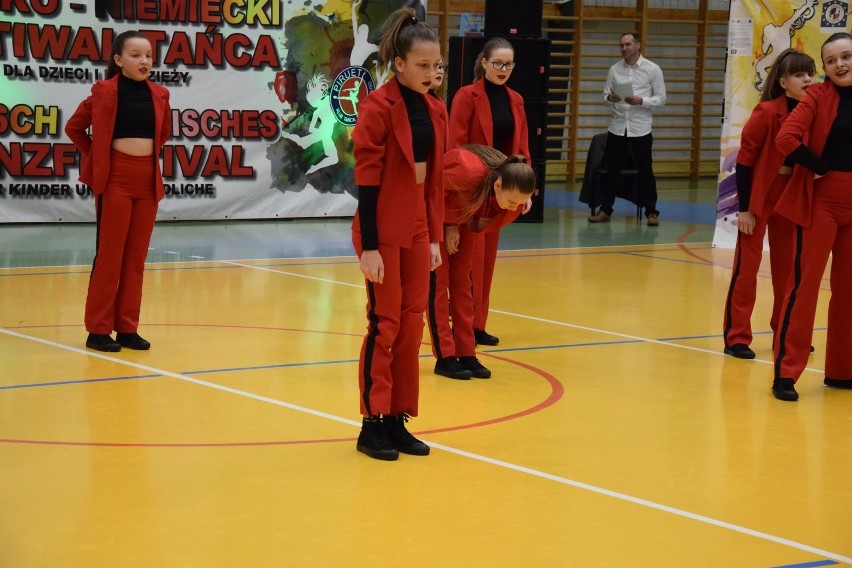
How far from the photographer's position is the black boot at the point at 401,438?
4.84 m

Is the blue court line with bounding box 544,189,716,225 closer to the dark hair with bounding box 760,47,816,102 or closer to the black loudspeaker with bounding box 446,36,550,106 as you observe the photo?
the black loudspeaker with bounding box 446,36,550,106

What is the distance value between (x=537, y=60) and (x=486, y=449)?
9477 millimetres

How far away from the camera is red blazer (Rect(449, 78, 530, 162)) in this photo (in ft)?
22.6

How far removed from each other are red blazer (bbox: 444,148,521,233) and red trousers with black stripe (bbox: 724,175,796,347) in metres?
1.72

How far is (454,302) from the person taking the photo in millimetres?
6449

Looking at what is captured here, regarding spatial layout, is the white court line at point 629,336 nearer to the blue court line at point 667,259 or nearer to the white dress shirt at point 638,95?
the blue court line at point 667,259

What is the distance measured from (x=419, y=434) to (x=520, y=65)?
9.17 meters

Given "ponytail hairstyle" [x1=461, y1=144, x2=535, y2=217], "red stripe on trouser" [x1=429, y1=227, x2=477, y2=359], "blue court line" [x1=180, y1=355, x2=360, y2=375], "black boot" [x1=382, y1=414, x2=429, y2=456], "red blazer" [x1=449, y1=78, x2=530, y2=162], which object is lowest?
"blue court line" [x1=180, y1=355, x2=360, y2=375]

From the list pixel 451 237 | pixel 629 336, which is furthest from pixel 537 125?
pixel 451 237

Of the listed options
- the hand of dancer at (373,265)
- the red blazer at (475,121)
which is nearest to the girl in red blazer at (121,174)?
the red blazer at (475,121)

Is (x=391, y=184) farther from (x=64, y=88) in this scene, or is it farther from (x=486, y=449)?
(x=64, y=88)

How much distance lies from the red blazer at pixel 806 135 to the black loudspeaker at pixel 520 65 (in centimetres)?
743

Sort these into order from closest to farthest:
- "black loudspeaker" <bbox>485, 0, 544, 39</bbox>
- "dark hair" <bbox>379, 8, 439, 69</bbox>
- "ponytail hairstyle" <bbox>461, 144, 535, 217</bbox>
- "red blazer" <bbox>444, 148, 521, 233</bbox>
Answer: "dark hair" <bbox>379, 8, 439, 69</bbox>
"ponytail hairstyle" <bbox>461, 144, 535, 217</bbox>
"red blazer" <bbox>444, 148, 521, 233</bbox>
"black loudspeaker" <bbox>485, 0, 544, 39</bbox>

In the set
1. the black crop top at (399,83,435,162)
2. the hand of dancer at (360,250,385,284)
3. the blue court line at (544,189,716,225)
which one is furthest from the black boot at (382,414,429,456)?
the blue court line at (544,189,716,225)
